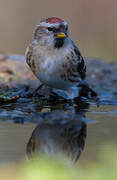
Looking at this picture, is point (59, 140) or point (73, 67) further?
point (73, 67)

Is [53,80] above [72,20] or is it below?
above

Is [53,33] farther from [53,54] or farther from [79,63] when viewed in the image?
[79,63]

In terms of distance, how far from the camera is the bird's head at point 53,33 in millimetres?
5176

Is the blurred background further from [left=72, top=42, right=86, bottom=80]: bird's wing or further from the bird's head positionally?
the bird's head

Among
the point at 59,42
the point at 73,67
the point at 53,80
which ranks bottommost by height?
the point at 53,80

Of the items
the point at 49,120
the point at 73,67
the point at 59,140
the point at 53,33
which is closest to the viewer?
the point at 59,140

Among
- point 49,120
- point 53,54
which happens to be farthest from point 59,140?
point 53,54

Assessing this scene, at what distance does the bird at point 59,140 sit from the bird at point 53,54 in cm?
109

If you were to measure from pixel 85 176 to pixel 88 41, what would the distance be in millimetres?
7975

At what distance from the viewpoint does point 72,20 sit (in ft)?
36.6

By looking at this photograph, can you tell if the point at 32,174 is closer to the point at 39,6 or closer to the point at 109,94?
the point at 109,94

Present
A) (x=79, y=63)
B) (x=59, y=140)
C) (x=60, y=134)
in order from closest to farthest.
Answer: (x=59, y=140), (x=60, y=134), (x=79, y=63)

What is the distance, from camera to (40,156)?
354 cm

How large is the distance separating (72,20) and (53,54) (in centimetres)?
600
